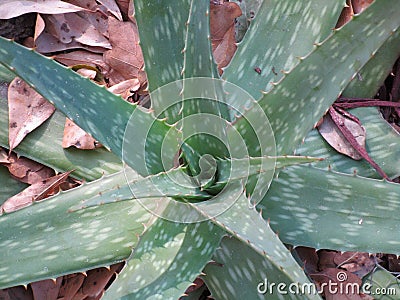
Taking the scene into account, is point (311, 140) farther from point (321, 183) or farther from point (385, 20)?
point (385, 20)

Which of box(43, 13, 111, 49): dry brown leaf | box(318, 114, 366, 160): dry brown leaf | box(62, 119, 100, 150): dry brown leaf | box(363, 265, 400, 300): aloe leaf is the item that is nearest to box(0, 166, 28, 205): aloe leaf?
box(62, 119, 100, 150): dry brown leaf

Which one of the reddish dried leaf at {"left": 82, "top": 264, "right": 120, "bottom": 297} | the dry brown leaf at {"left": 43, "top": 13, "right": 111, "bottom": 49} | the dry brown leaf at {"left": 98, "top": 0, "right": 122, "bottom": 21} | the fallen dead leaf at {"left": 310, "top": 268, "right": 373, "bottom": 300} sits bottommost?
the reddish dried leaf at {"left": 82, "top": 264, "right": 120, "bottom": 297}

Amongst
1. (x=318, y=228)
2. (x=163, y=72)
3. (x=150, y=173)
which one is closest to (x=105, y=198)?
(x=150, y=173)

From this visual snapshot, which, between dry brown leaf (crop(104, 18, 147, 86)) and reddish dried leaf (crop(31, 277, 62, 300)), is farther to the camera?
dry brown leaf (crop(104, 18, 147, 86))

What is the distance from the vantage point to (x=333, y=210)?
0.99 m

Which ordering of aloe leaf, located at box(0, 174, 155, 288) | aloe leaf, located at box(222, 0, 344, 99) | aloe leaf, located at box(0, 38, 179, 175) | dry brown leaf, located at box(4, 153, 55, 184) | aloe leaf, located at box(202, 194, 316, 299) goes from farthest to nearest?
dry brown leaf, located at box(4, 153, 55, 184)
aloe leaf, located at box(222, 0, 344, 99)
aloe leaf, located at box(0, 174, 155, 288)
aloe leaf, located at box(0, 38, 179, 175)
aloe leaf, located at box(202, 194, 316, 299)

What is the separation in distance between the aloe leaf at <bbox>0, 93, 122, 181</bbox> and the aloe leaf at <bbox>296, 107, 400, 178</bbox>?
0.43 metres

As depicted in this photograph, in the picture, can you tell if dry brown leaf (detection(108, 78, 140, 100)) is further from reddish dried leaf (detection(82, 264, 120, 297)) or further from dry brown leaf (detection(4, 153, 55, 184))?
reddish dried leaf (detection(82, 264, 120, 297))

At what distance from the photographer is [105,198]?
2.52ft

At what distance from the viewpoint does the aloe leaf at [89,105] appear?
0.85 metres

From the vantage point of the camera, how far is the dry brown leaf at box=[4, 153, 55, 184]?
1187mm

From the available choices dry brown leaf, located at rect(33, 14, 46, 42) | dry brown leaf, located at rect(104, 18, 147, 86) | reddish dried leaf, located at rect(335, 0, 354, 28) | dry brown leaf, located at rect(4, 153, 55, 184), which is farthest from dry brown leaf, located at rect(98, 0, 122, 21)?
reddish dried leaf, located at rect(335, 0, 354, 28)

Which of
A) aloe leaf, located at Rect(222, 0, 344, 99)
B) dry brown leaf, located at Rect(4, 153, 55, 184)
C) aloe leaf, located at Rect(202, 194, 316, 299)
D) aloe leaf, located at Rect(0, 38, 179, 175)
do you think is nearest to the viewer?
aloe leaf, located at Rect(202, 194, 316, 299)

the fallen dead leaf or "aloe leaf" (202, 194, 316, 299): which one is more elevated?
"aloe leaf" (202, 194, 316, 299)
